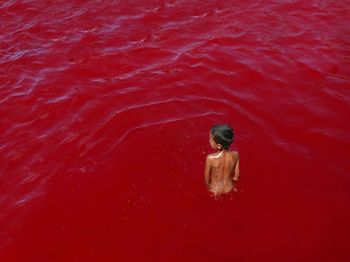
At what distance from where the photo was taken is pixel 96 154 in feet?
26.3

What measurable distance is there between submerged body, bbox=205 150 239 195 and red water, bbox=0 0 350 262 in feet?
1.16

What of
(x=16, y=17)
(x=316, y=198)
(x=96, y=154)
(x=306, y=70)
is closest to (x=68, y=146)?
(x=96, y=154)

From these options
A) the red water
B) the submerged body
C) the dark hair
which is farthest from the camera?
the red water

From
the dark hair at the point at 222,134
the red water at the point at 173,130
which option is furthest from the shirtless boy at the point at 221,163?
the red water at the point at 173,130

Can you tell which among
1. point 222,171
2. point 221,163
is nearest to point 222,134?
point 221,163

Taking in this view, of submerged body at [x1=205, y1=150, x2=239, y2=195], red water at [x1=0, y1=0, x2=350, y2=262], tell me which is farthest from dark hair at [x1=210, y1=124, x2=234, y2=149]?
red water at [x1=0, y1=0, x2=350, y2=262]

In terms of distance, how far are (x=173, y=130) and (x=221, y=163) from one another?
2318mm

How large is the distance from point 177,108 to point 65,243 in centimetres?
391

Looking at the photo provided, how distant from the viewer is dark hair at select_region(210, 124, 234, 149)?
5.68m

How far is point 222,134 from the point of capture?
18.8ft

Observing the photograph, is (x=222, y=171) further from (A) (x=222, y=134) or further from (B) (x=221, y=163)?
(A) (x=222, y=134)

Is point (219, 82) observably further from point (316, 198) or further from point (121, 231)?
point (121, 231)

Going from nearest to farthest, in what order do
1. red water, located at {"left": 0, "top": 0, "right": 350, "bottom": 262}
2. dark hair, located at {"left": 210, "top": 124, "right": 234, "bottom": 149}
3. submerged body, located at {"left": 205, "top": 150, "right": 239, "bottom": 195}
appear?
dark hair, located at {"left": 210, "top": 124, "right": 234, "bottom": 149} < submerged body, located at {"left": 205, "top": 150, "right": 239, "bottom": 195} < red water, located at {"left": 0, "top": 0, "right": 350, "bottom": 262}

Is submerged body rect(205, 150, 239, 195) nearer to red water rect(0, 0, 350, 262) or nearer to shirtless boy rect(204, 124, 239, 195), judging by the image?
shirtless boy rect(204, 124, 239, 195)
